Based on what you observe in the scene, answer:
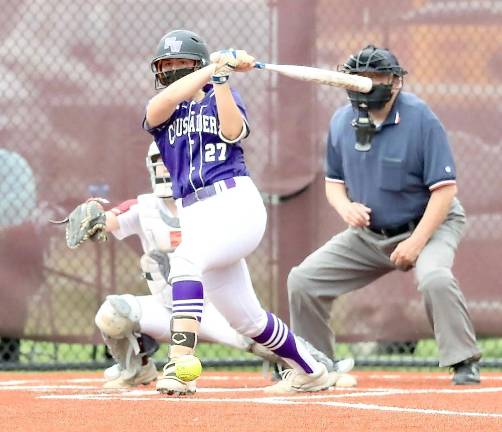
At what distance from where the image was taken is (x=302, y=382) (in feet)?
20.9

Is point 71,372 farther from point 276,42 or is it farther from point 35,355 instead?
point 276,42

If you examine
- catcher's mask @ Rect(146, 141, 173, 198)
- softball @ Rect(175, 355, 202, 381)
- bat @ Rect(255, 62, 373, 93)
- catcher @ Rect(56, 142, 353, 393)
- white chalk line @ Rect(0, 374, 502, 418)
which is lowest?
white chalk line @ Rect(0, 374, 502, 418)

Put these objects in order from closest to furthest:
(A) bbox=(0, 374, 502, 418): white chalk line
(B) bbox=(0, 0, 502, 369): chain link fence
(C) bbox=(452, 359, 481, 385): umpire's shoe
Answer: (A) bbox=(0, 374, 502, 418): white chalk line
(C) bbox=(452, 359, 481, 385): umpire's shoe
(B) bbox=(0, 0, 502, 369): chain link fence

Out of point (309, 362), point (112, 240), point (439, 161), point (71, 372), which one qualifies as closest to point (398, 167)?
point (439, 161)

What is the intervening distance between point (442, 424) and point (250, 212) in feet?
4.63

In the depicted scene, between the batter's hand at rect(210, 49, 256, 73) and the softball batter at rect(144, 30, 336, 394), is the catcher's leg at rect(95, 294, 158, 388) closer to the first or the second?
the softball batter at rect(144, 30, 336, 394)

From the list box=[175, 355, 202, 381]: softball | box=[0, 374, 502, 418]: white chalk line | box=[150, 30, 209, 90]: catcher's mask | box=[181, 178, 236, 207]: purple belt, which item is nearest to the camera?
box=[0, 374, 502, 418]: white chalk line

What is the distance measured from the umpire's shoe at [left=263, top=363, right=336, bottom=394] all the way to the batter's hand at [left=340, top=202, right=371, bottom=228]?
100 centimetres

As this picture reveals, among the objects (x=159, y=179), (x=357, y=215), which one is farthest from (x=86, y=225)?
(x=357, y=215)

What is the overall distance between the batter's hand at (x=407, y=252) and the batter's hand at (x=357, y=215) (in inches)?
9.1

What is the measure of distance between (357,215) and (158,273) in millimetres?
1085

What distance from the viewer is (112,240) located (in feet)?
27.3

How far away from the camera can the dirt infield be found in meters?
4.66

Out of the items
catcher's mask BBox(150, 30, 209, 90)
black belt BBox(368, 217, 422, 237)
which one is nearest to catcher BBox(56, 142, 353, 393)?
black belt BBox(368, 217, 422, 237)
